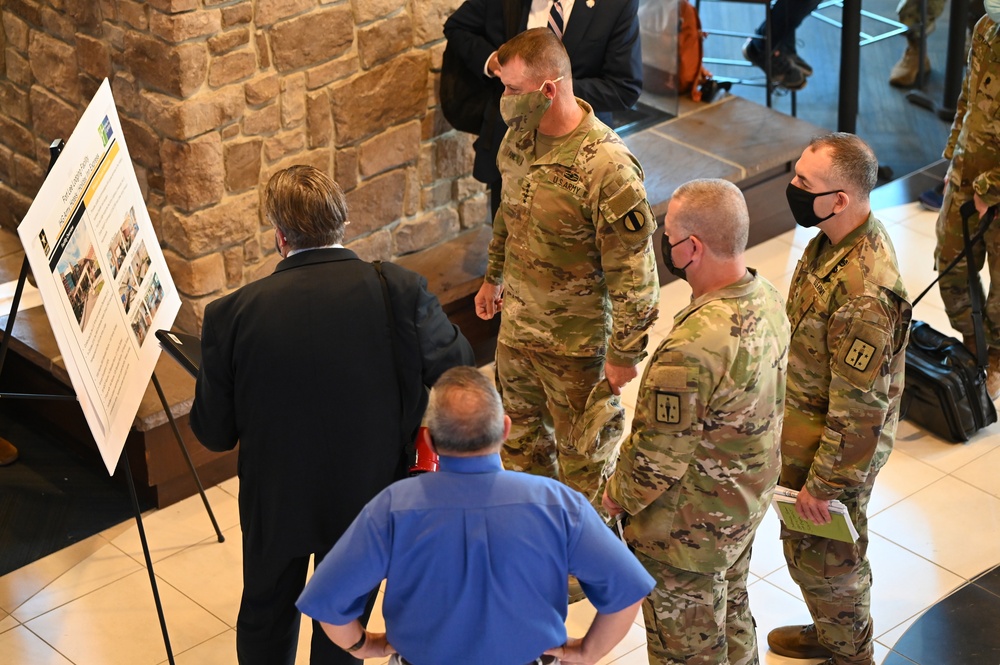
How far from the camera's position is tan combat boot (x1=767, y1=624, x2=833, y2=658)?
3.61 m

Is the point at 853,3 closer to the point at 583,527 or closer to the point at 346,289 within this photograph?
the point at 346,289

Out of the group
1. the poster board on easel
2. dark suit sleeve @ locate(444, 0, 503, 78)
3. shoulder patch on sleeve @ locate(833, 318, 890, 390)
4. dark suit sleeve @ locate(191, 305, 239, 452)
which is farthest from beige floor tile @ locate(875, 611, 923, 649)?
dark suit sleeve @ locate(444, 0, 503, 78)

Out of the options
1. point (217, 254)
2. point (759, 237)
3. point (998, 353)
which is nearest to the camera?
point (217, 254)

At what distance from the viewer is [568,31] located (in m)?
4.27

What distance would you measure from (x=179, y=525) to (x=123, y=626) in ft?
1.79

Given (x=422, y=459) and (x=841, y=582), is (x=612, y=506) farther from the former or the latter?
(x=841, y=582)

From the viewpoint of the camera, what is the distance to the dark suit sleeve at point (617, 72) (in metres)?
4.26

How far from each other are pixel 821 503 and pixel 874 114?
513 cm

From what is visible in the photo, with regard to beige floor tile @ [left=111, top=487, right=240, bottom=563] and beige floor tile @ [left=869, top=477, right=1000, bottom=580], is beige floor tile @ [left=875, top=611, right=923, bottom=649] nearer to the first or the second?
beige floor tile @ [left=869, top=477, right=1000, bottom=580]

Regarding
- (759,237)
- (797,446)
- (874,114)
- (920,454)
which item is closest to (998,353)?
(920,454)

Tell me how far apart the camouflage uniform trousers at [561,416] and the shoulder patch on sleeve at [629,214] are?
484 millimetres

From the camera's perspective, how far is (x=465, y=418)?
213 cm

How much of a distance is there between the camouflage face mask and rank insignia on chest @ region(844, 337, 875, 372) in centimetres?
112

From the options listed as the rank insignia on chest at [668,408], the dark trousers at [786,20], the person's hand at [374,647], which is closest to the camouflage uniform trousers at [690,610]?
the rank insignia on chest at [668,408]
